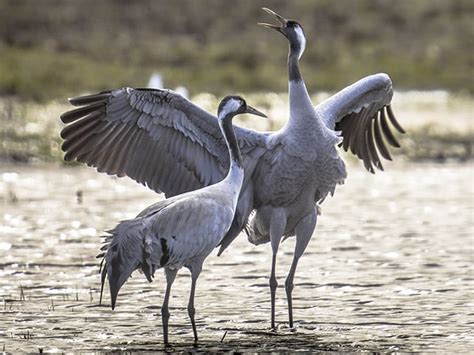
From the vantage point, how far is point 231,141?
320 inches

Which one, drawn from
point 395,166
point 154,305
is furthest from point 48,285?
point 395,166

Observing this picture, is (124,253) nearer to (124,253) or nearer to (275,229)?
(124,253)

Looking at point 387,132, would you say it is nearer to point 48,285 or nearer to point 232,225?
point 232,225

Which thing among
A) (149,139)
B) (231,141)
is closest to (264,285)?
(149,139)

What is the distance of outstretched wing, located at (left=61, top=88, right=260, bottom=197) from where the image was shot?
8.57m

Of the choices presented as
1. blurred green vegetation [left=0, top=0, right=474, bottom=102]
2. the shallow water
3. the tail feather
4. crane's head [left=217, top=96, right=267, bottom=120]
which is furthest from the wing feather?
blurred green vegetation [left=0, top=0, right=474, bottom=102]

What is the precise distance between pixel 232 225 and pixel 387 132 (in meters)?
2.03

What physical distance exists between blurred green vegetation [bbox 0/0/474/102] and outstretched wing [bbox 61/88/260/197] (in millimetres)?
13754

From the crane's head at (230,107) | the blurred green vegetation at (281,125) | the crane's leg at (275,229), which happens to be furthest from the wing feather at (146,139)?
the blurred green vegetation at (281,125)

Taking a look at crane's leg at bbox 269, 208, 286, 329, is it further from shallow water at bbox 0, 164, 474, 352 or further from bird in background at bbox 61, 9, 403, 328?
shallow water at bbox 0, 164, 474, 352

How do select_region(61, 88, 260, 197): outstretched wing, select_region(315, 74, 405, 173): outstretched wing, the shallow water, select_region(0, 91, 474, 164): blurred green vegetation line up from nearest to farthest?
the shallow water
select_region(61, 88, 260, 197): outstretched wing
select_region(315, 74, 405, 173): outstretched wing
select_region(0, 91, 474, 164): blurred green vegetation

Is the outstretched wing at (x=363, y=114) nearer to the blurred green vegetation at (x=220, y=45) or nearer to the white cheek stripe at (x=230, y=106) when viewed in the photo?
Result: the white cheek stripe at (x=230, y=106)

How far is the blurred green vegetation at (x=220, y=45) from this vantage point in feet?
80.8

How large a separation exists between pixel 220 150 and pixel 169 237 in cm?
120
